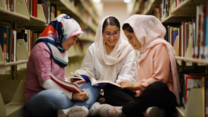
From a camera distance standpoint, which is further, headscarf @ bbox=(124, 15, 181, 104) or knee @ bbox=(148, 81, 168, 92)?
headscarf @ bbox=(124, 15, 181, 104)

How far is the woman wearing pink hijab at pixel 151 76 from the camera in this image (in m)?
1.33

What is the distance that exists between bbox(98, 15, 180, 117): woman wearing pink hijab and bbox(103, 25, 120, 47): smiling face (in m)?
0.28

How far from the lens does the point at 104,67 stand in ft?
6.74

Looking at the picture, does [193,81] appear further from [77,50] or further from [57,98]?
[77,50]

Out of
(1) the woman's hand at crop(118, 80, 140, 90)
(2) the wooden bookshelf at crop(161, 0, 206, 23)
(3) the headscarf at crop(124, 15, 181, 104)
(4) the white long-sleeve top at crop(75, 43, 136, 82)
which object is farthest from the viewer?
(4) the white long-sleeve top at crop(75, 43, 136, 82)

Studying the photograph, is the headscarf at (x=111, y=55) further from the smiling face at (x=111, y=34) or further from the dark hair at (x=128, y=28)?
the dark hair at (x=128, y=28)

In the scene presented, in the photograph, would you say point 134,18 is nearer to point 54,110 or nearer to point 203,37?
point 203,37

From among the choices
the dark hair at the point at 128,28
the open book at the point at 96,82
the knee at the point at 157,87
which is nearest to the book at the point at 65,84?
the open book at the point at 96,82

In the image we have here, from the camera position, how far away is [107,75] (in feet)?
6.57

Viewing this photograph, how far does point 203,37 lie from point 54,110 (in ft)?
3.64

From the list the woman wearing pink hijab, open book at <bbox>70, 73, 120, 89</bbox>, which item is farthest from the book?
the woman wearing pink hijab

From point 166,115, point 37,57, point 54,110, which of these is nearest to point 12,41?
point 37,57

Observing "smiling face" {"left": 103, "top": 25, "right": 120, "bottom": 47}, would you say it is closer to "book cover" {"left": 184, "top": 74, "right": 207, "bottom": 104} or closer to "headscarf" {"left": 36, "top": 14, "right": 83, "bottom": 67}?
"headscarf" {"left": 36, "top": 14, "right": 83, "bottom": 67}

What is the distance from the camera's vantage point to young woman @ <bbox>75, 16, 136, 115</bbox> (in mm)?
1993
